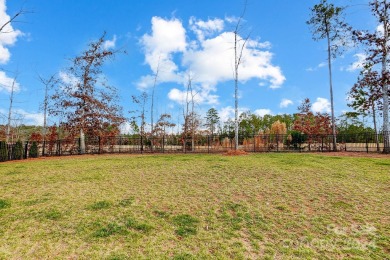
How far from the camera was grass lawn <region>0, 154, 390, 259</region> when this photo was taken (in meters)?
3.71

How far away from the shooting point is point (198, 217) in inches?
189

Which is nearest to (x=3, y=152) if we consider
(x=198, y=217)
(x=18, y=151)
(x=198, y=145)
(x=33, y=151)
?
(x=18, y=151)

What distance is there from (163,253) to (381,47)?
1923cm

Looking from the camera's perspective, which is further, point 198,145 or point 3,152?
point 198,145

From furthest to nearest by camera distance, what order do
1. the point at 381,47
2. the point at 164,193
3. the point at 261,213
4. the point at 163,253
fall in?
the point at 381,47
the point at 164,193
the point at 261,213
the point at 163,253

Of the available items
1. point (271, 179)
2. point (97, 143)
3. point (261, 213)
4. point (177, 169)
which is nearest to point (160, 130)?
point (97, 143)

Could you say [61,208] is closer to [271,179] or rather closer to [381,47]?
[271,179]

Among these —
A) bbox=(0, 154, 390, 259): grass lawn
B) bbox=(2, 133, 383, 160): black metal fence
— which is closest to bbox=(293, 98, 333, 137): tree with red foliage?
bbox=(2, 133, 383, 160): black metal fence

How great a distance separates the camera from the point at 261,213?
196 inches

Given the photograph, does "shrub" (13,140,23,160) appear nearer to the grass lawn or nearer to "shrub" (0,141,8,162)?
"shrub" (0,141,8,162)

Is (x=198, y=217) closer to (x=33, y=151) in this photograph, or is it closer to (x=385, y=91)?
(x=33, y=151)

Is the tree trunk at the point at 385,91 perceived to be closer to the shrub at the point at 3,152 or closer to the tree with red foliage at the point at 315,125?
the tree with red foliage at the point at 315,125

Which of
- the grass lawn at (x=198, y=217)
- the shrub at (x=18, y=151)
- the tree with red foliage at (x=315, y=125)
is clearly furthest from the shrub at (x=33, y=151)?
the tree with red foliage at (x=315, y=125)

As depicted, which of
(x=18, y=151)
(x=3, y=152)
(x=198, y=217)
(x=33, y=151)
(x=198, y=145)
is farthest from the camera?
(x=198, y=145)
